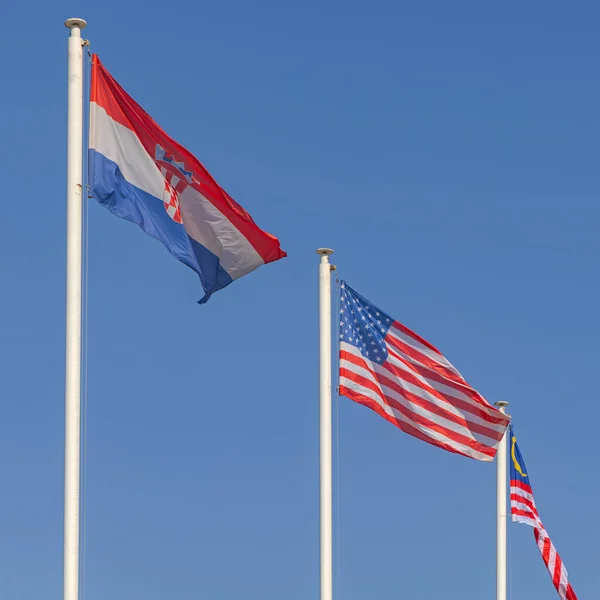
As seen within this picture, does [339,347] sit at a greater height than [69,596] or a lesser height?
greater

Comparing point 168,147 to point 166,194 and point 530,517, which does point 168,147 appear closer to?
point 166,194

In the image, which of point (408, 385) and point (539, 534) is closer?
point (408, 385)

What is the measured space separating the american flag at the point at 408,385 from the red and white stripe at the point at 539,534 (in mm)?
10365

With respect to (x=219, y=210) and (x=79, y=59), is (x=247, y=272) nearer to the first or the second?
(x=219, y=210)

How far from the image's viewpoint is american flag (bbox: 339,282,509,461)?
29422 millimetres

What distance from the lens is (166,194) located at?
2322cm

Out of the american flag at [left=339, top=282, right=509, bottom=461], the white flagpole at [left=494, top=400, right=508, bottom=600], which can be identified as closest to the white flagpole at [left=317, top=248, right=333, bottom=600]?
the american flag at [left=339, top=282, right=509, bottom=461]

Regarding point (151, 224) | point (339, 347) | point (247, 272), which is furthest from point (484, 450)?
point (151, 224)

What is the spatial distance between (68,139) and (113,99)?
132cm

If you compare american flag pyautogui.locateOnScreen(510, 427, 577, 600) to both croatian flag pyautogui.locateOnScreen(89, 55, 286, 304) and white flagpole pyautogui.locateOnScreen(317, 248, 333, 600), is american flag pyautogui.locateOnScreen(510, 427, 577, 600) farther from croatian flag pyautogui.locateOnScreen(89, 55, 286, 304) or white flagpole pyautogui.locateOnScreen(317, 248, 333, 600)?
croatian flag pyautogui.locateOnScreen(89, 55, 286, 304)

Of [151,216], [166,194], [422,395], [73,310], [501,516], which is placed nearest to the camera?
[73,310]

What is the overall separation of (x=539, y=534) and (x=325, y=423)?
44.2 feet

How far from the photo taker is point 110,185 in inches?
878

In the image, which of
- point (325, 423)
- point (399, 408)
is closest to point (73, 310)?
point (325, 423)
